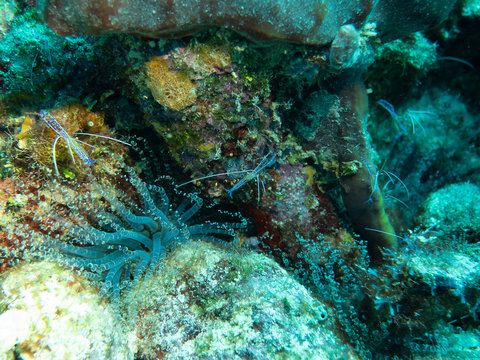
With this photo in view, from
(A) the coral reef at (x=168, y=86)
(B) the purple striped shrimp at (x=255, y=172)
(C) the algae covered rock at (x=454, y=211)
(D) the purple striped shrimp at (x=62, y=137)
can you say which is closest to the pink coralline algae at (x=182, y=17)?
(A) the coral reef at (x=168, y=86)

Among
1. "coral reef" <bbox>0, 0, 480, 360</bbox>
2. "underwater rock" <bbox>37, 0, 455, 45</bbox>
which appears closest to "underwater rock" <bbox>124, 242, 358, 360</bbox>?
"coral reef" <bbox>0, 0, 480, 360</bbox>

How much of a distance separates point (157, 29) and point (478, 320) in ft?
13.1

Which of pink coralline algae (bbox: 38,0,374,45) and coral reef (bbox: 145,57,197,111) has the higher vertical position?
pink coralline algae (bbox: 38,0,374,45)

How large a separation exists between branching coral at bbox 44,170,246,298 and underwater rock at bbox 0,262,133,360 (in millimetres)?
193

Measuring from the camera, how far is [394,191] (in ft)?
15.9

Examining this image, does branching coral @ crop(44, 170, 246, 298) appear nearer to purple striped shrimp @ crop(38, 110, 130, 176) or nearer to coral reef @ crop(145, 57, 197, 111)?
purple striped shrimp @ crop(38, 110, 130, 176)

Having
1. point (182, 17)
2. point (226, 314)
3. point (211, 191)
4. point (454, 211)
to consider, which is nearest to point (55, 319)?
point (226, 314)

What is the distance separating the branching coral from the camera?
270cm

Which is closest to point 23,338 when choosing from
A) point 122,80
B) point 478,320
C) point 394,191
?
point 122,80

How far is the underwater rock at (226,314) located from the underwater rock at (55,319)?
11.4 inches

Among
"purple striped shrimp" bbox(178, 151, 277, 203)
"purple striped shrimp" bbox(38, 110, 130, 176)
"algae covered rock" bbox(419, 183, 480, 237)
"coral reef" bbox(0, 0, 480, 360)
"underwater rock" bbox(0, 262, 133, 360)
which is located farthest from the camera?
"algae covered rock" bbox(419, 183, 480, 237)

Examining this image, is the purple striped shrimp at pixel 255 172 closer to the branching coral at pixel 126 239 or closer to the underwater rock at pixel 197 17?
the branching coral at pixel 126 239

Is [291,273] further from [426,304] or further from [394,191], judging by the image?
[394,191]

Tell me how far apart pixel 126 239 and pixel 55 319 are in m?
1.06
